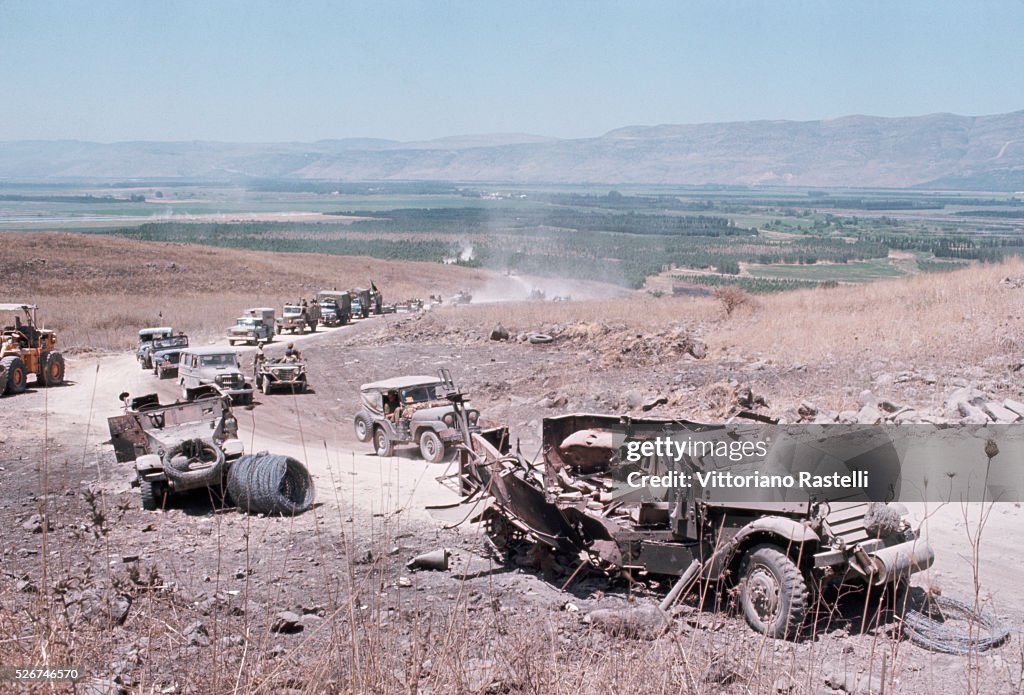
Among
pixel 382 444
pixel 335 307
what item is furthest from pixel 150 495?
pixel 335 307

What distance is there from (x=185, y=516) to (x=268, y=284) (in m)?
65.2

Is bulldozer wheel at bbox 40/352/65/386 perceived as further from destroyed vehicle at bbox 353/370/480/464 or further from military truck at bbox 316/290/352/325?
military truck at bbox 316/290/352/325

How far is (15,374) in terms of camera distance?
26594 millimetres

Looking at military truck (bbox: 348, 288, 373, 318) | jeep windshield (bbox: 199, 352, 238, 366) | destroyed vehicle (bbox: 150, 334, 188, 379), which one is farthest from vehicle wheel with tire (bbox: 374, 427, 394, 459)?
military truck (bbox: 348, 288, 373, 318)

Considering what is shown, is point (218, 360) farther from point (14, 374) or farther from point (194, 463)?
point (194, 463)

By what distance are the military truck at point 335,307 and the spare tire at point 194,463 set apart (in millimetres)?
34178

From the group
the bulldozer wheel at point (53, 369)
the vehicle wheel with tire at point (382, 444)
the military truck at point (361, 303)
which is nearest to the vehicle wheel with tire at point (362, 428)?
the vehicle wheel with tire at point (382, 444)

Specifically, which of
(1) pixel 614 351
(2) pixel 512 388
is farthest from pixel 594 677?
(1) pixel 614 351

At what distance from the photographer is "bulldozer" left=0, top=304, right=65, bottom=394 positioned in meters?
26.4

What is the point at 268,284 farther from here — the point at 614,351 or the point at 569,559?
the point at 569,559

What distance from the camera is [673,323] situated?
113 ft

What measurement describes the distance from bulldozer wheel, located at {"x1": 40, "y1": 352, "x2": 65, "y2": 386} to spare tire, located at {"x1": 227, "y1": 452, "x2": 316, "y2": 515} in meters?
16.6

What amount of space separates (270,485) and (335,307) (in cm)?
3680

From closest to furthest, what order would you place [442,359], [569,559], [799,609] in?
1. [799,609]
2. [569,559]
3. [442,359]
